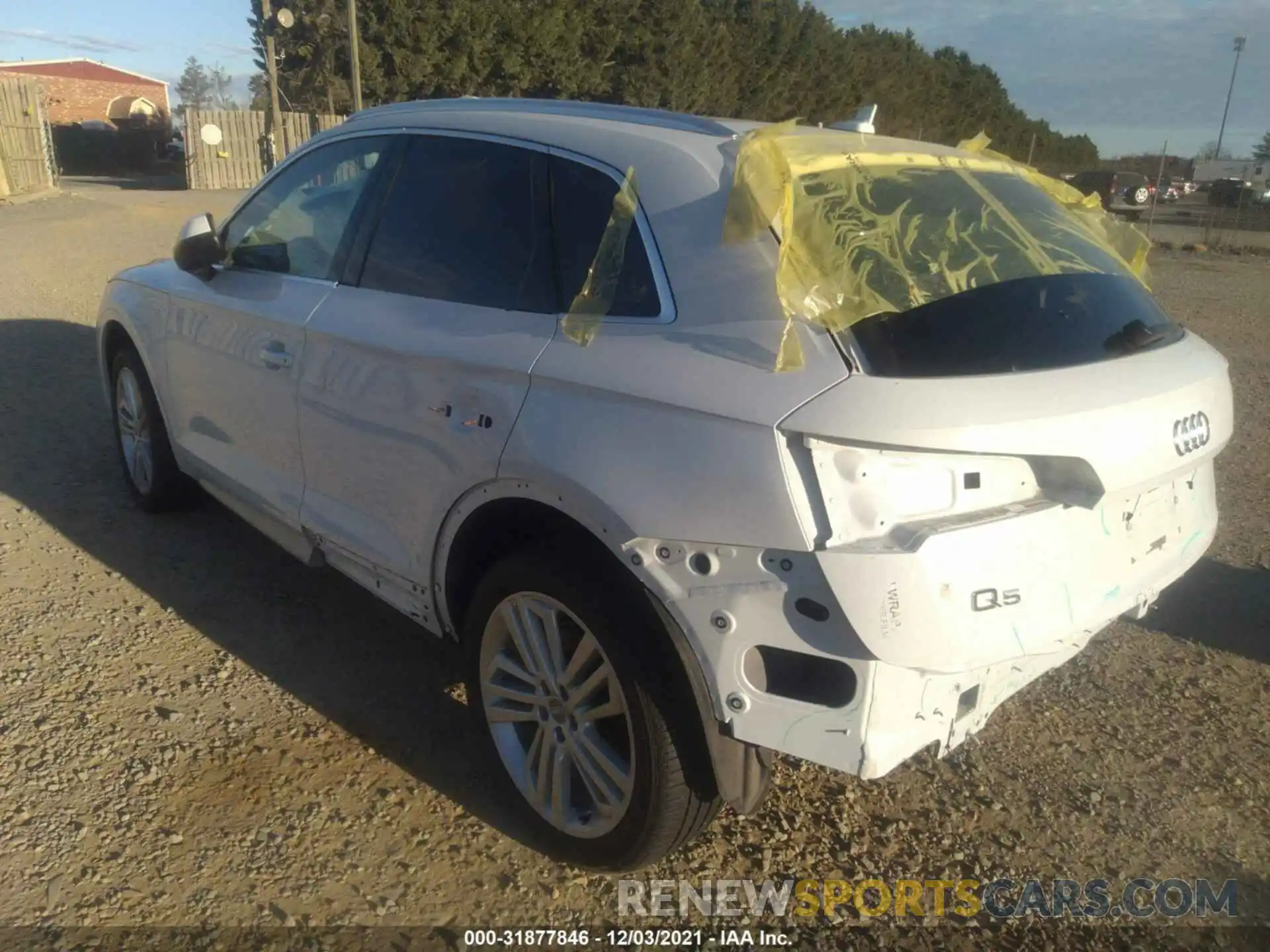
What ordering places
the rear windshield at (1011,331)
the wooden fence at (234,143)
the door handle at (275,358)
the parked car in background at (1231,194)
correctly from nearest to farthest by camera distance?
the rear windshield at (1011,331) < the door handle at (275,358) < the wooden fence at (234,143) < the parked car in background at (1231,194)

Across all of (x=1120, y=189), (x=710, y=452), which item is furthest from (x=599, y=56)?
(x=710, y=452)

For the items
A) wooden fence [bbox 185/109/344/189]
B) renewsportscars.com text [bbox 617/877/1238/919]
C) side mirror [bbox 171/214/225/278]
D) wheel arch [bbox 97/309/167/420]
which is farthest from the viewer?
wooden fence [bbox 185/109/344/189]

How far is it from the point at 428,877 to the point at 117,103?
68.5 m

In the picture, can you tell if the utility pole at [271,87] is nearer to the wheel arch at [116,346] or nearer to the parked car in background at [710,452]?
the wheel arch at [116,346]

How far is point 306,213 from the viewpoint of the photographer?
3762 millimetres

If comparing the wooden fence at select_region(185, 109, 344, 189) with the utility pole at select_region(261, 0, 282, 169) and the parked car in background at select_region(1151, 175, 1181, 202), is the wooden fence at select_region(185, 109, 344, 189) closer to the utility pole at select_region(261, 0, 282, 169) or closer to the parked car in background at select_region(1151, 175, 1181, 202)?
the utility pole at select_region(261, 0, 282, 169)

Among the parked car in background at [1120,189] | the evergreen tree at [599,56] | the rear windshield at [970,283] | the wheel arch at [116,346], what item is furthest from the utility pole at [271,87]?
the rear windshield at [970,283]

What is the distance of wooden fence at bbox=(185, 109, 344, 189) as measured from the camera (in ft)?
98.8

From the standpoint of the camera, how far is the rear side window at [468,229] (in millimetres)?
2789

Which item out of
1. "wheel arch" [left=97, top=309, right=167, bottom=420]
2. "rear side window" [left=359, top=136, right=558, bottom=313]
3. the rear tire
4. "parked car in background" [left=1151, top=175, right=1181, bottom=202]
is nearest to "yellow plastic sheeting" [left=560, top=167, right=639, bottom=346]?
"rear side window" [left=359, top=136, right=558, bottom=313]

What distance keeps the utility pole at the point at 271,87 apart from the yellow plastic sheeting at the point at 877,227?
26.1m

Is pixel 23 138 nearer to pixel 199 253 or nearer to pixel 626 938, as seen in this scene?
pixel 199 253

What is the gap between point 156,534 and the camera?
477 cm

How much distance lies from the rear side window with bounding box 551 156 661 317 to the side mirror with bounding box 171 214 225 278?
1.90 metres
